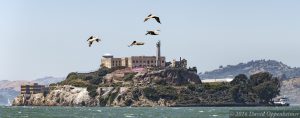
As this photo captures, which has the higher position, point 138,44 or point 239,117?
point 138,44

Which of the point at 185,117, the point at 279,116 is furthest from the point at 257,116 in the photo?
the point at 185,117

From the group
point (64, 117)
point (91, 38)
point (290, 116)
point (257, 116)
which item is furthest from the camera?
point (64, 117)

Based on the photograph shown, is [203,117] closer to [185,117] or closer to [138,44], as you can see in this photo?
[185,117]

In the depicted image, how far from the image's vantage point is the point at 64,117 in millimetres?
173875

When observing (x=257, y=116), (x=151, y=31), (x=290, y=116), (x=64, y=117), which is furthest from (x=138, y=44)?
(x=64, y=117)

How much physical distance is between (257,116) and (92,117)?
72428mm

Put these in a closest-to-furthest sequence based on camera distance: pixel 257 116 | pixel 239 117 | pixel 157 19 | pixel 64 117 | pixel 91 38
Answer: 1. pixel 157 19
2. pixel 91 38
3. pixel 239 117
4. pixel 257 116
5. pixel 64 117

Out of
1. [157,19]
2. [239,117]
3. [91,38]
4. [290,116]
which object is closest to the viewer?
[157,19]

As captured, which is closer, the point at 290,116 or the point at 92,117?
the point at 290,116

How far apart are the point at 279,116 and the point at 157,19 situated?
46.2 m

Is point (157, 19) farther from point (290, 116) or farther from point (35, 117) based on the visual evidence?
point (35, 117)

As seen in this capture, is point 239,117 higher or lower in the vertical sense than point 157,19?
lower

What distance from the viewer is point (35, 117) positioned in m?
→ 174

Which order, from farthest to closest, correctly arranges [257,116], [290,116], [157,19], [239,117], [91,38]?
1. [290,116]
2. [257,116]
3. [239,117]
4. [91,38]
5. [157,19]
